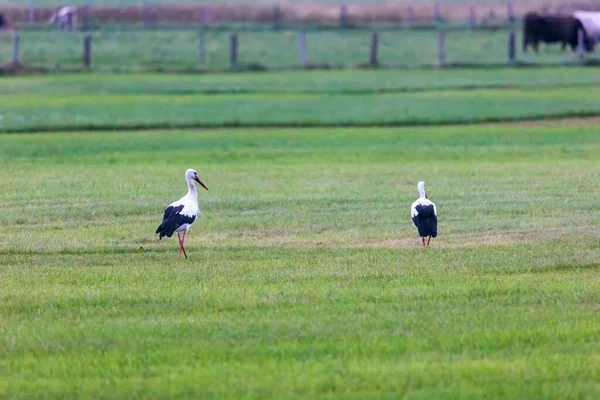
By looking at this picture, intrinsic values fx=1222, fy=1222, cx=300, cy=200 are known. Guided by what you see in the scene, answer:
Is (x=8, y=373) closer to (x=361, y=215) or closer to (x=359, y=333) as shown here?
(x=359, y=333)

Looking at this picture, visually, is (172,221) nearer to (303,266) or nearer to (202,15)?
(303,266)

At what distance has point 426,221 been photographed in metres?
14.4

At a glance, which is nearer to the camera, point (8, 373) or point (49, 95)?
point (8, 373)

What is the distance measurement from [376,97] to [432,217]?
85.1 feet

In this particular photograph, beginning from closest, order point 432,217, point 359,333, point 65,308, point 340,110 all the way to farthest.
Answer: point 359,333 → point 65,308 → point 432,217 → point 340,110

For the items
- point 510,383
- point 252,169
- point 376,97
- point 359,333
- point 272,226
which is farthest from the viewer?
point 376,97

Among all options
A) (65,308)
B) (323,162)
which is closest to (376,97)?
(323,162)

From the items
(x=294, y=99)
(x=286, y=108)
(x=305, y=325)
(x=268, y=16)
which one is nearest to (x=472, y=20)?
(x=268, y=16)

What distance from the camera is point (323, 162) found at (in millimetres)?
25484

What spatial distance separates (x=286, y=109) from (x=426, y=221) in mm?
22465

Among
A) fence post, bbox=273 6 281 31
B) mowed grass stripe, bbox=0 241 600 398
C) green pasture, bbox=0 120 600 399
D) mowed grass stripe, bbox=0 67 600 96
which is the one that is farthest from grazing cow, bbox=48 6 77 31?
mowed grass stripe, bbox=0 241 600 398

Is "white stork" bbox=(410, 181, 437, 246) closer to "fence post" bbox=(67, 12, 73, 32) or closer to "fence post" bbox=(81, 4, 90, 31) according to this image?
"fence post" bbox=(67, 12, 73, 32)

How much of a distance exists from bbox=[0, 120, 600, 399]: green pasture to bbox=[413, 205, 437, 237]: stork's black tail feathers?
0.37 metres

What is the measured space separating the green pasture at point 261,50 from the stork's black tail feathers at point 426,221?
40.6m
